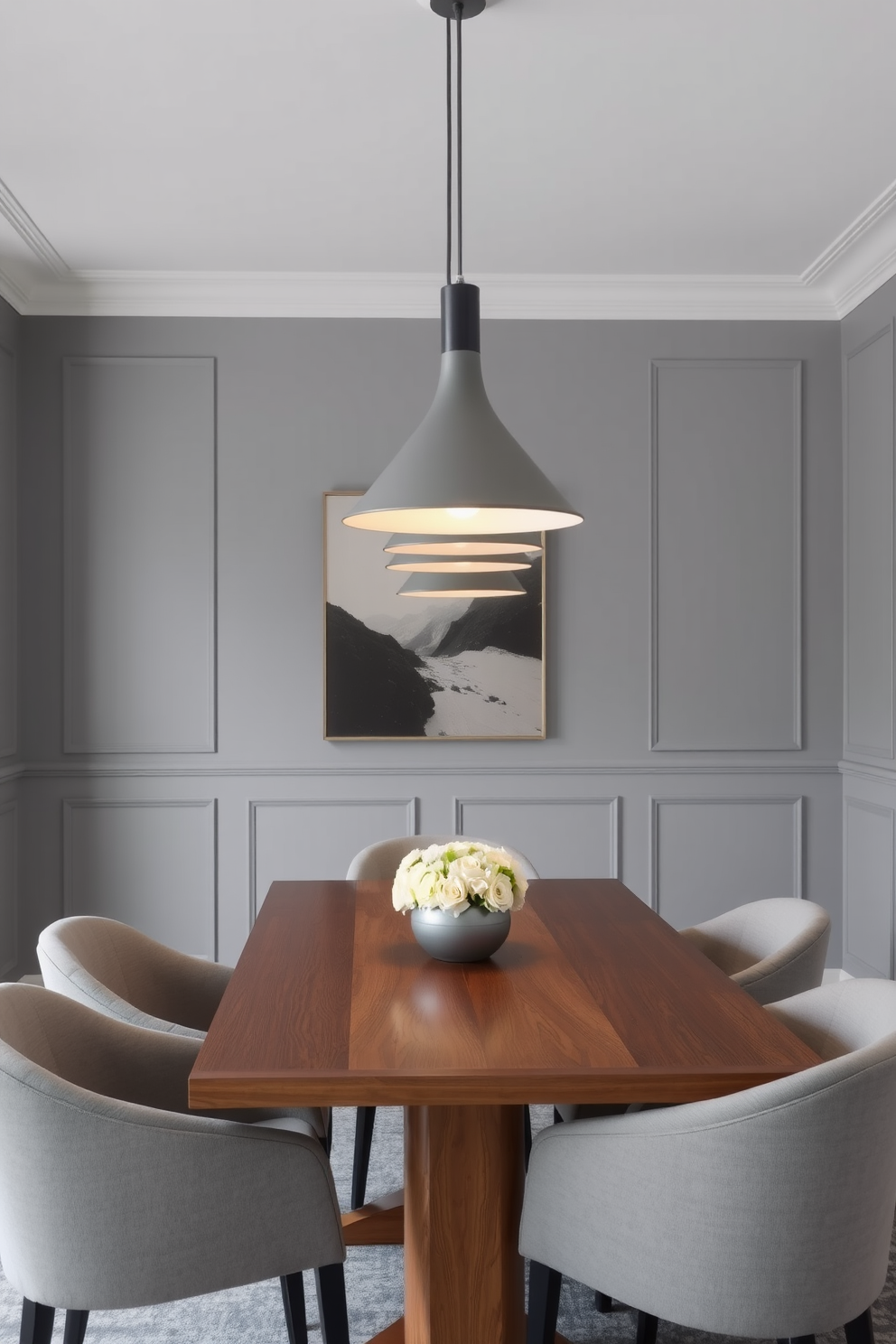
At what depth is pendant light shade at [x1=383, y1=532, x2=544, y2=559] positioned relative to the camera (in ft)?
7.47

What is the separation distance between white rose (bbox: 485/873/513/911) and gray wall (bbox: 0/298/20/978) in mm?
2627

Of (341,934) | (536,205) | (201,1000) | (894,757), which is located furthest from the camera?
(894,757)

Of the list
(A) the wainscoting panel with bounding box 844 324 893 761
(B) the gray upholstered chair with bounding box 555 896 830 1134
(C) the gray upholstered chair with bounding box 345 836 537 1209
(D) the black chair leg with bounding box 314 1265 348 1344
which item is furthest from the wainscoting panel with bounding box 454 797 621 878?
(D) the black chair leg with bounding box 314 1265 348 1344

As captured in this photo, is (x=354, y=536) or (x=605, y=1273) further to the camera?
(x=354, y=536)

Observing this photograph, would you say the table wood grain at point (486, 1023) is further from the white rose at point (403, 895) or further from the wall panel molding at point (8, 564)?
the wall panel molding at point (8, 564)

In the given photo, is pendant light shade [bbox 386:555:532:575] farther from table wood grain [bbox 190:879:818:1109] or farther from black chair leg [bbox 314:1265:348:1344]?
black chair leg [bbox 314:1265:348:1344]

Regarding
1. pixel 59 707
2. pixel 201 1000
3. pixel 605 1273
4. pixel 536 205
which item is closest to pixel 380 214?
pixel 536 205

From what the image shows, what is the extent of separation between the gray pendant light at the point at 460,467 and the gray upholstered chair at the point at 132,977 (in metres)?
1.01

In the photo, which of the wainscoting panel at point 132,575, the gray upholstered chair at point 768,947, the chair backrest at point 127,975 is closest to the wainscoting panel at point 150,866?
the wainscoting panel at point 132,575

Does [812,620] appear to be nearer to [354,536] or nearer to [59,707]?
[354,536]

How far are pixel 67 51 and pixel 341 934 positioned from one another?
217cm

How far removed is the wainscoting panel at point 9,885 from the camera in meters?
4.04

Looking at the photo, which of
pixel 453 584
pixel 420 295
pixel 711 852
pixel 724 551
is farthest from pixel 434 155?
pixel 711 852

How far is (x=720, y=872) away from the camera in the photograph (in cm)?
429
